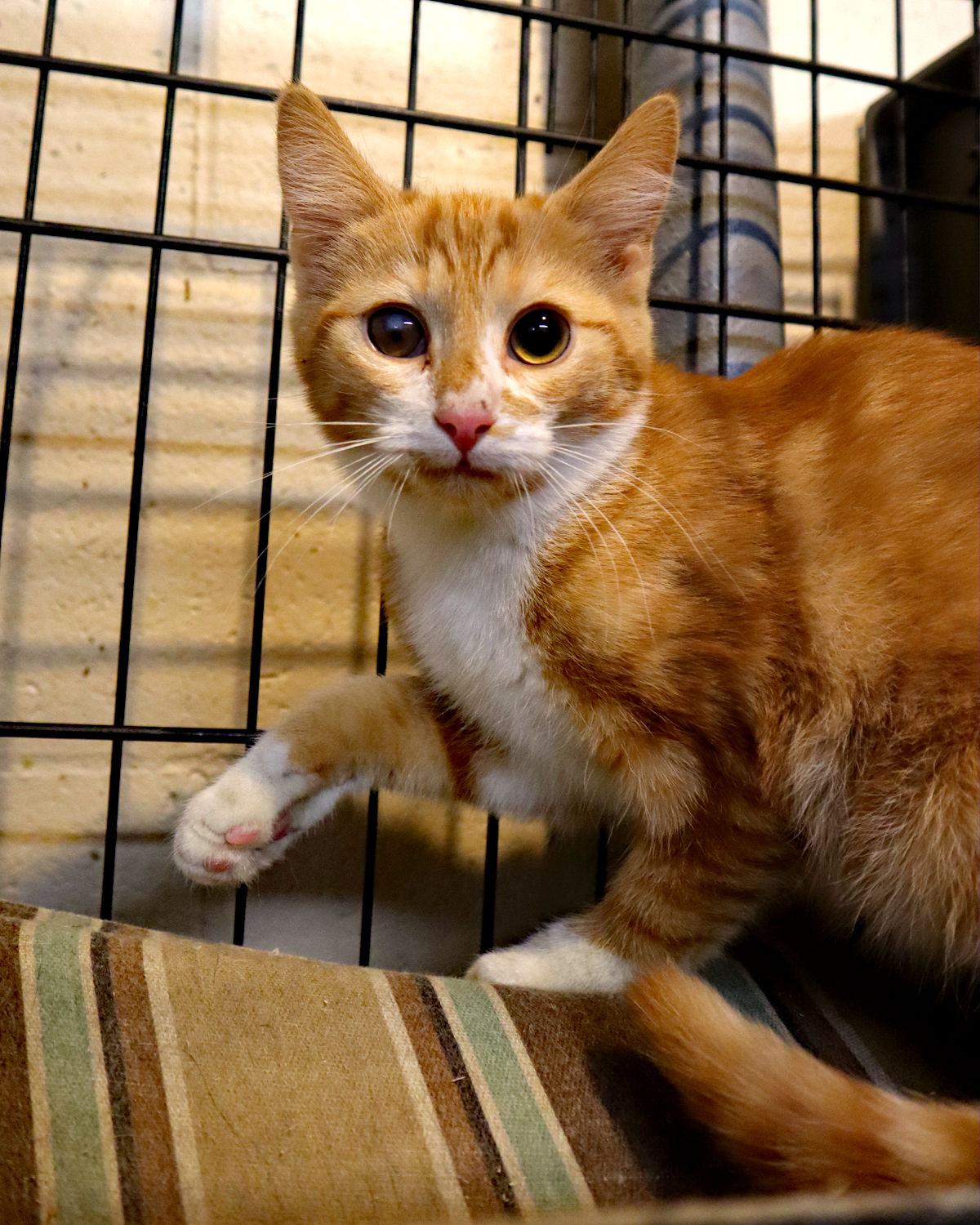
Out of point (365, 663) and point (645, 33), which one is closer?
point (645, 33)

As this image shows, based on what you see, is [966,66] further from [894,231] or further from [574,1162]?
[574,1162]

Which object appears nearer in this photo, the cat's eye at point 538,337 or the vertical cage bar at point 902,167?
the cat's eye at point 538,337

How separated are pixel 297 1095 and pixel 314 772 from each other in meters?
0.34

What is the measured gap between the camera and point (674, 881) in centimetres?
83

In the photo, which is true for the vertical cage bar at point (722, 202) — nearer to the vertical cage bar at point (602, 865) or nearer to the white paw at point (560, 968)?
the vertical cage bar at point (602, 865)

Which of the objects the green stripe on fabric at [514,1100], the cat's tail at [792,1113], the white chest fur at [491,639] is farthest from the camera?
the white chest fur at [491,639]

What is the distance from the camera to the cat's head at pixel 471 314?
79cm

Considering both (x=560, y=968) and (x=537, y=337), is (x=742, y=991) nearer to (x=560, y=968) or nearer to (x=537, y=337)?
(x=560, y=968)

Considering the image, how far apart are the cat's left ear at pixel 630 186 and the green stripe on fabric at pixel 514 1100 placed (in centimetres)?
77

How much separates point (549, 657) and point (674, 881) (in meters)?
0.25

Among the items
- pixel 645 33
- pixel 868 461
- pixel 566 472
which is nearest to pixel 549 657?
pixel 566 472

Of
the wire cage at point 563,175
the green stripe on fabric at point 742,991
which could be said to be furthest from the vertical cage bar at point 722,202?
the green stripe on fabric at point 742,991

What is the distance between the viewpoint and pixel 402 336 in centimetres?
85

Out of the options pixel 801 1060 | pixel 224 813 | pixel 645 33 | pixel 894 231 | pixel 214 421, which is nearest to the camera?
pixel 801 1060
